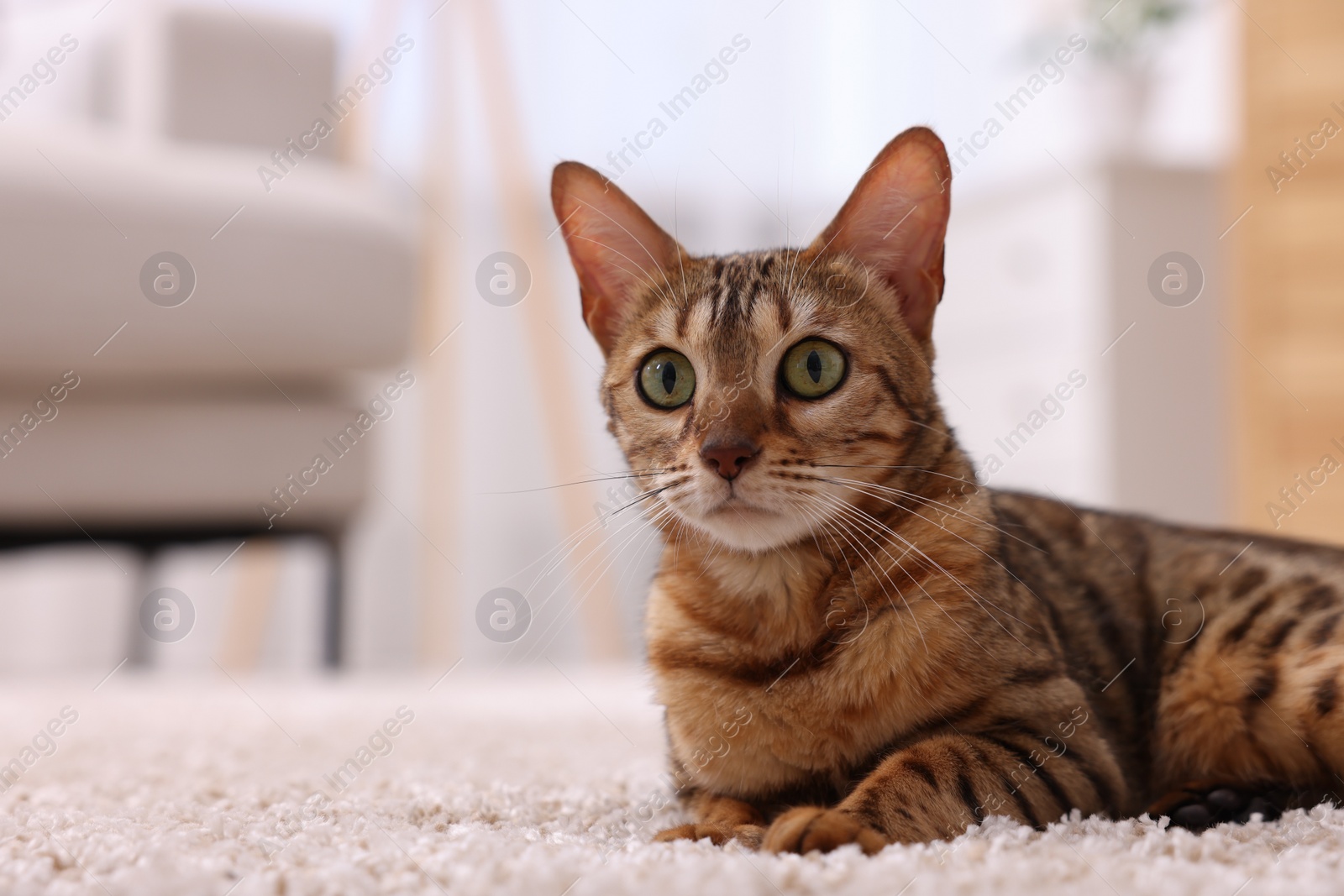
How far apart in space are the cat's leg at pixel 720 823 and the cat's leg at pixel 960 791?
49mm

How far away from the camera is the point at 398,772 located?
128 centimetres

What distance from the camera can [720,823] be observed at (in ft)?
2.96

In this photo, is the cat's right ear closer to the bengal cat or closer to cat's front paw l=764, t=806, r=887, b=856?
the bengal cat

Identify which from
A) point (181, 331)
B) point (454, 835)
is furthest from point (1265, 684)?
point (181, 331)

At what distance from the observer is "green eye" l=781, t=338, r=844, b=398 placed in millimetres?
977

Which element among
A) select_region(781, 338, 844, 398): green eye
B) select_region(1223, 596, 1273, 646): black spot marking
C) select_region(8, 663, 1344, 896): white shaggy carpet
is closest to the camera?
select_region(8, 663, 1344, 896): white shaggy carpet

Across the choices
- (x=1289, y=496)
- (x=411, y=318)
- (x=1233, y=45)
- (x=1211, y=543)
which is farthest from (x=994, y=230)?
(x=1211, y=543)

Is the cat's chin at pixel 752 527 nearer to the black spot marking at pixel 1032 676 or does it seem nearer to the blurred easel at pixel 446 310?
the black spot marking at pixel 1032 676

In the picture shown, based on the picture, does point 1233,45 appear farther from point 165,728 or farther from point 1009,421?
point 165,728

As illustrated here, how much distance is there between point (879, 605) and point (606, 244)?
47 centimetres

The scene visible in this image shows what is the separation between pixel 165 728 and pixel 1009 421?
2.32 m

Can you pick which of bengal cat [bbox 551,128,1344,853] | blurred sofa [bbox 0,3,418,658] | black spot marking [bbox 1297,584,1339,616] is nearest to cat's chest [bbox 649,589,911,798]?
bengal cat [bbox 551,128,1344,853]

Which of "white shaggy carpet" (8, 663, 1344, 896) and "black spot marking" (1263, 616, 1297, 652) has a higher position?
"black spot marking" (1263, 616, 1297, 652)

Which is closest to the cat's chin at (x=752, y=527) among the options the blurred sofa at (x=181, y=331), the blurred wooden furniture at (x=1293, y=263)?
the blurred sofa at (x=181, y=331)
